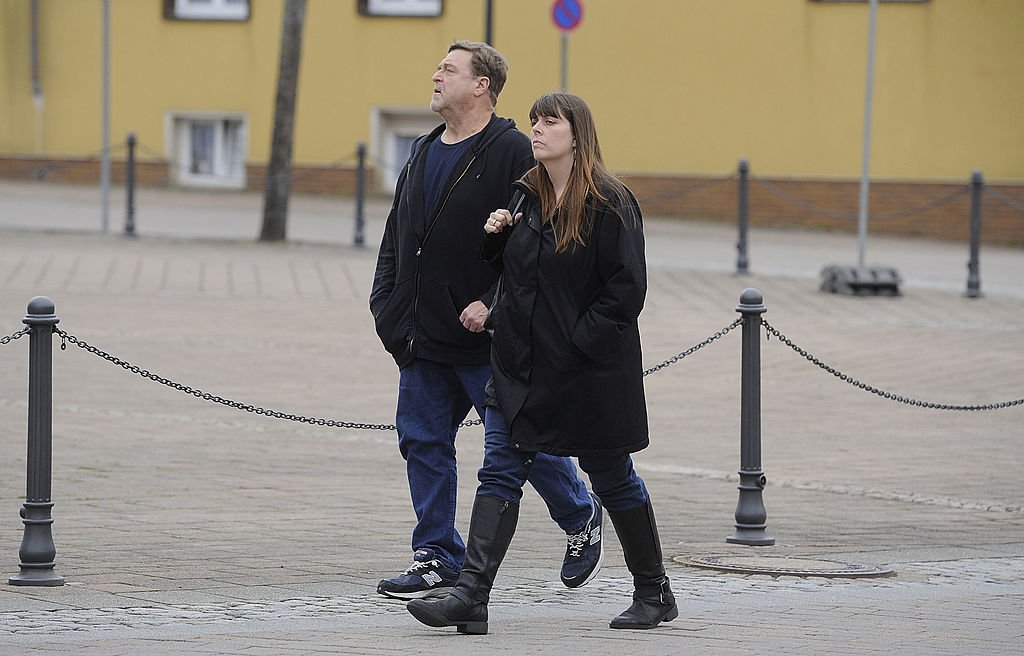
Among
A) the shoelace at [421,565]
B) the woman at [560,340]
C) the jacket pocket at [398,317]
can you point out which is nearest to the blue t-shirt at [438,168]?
the jacket pocket at [398,317]

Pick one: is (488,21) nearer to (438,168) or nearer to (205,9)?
(205,9)

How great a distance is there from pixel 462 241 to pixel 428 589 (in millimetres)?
1153

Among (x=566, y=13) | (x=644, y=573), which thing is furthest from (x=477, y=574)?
(x=566, y=13)

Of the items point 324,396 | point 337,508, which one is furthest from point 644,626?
point 324,396

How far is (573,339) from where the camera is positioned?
5809 millimetres

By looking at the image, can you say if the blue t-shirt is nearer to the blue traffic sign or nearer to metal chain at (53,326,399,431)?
metal chain at (53,326,399,431)

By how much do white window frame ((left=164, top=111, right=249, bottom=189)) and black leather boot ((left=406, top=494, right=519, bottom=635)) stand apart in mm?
22997

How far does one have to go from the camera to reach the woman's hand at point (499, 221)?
5.99 meters

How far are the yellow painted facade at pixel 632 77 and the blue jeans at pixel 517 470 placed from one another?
19.4 meters

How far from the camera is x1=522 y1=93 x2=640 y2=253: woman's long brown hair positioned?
5844 mm

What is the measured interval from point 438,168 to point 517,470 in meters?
1.15

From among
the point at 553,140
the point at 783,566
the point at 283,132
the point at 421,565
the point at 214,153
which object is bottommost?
the point at 783,566

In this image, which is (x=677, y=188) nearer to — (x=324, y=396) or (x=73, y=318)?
(x=73, y=318)

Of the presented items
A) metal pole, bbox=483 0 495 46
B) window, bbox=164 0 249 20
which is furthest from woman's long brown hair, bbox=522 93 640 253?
window, bbox=164 0 249 20
